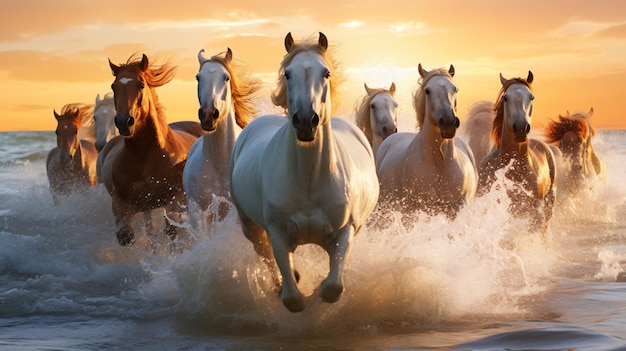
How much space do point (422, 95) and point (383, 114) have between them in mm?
2451

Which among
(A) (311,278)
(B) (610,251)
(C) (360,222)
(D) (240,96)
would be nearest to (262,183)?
(C) (360,222)

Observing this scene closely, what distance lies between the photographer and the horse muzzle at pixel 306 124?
5156mm

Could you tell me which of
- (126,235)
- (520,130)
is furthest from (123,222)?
(520,130)

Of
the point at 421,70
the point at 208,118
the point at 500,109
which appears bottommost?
the point at 208,118

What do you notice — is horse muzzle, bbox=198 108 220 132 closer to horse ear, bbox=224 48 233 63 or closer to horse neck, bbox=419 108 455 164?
horse ear, bbox=224 48 233 63

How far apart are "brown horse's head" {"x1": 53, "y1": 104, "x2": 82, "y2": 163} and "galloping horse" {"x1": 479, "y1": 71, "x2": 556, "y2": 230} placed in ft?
22.7

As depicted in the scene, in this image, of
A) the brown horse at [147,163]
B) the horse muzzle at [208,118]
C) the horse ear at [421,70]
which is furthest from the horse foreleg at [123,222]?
the horse ear at [421,70]

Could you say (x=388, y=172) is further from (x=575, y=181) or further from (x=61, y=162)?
(x=61, y=162)

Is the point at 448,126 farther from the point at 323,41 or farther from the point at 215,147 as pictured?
the point at 323,41

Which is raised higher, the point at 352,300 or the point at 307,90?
the point at 307,90

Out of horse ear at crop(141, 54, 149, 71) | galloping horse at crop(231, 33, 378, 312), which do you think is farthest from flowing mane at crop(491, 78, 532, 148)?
galloping horse at crop(231, 33, 378, 312)

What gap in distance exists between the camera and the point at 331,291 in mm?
5641

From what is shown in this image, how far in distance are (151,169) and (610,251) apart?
5591mm

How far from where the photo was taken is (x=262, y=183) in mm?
5957
